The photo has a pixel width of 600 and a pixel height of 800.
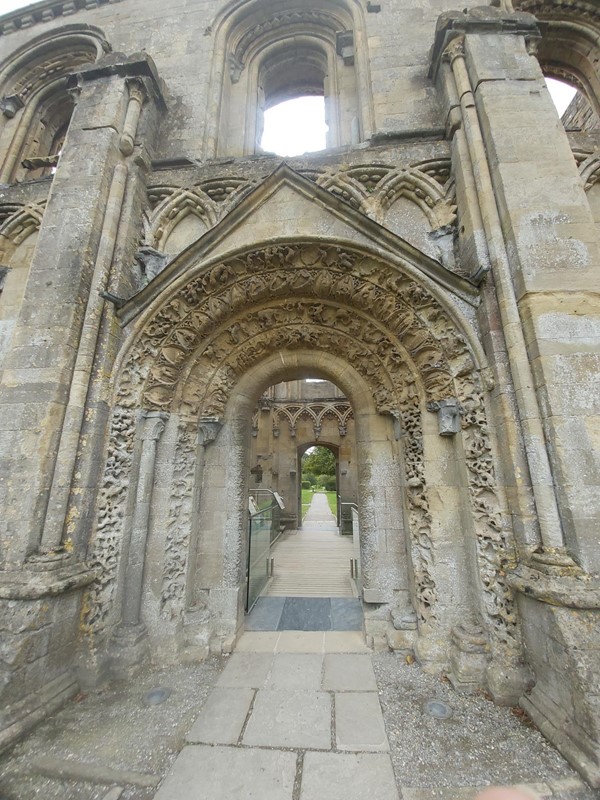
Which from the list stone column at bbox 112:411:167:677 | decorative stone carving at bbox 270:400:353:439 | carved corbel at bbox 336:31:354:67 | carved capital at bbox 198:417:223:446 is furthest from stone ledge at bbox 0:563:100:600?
decorative stone carving at bbox 270:400:353:439

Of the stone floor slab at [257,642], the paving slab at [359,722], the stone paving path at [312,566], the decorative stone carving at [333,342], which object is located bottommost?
the paving slab at [359,722]

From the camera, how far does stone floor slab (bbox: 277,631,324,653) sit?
12.5ft

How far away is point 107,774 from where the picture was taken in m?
2.22

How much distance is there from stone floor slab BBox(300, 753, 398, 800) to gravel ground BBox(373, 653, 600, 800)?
104 millimetres

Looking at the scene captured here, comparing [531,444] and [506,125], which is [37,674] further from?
[506,125]

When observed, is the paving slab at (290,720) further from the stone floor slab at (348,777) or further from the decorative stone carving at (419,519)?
the decorative stone carving at (419,519)

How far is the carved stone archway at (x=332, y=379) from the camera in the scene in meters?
3.44

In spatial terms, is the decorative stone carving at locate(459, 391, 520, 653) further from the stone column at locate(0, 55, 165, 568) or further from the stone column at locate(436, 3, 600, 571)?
the stone column at locate(0, 55, 165, 568)

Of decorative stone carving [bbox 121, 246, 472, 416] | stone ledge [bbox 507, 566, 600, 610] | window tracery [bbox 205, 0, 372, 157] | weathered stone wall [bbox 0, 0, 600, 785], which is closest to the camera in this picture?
stone ledge [bbox 507, 566, 600, 610]

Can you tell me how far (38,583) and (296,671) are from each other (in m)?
2.54

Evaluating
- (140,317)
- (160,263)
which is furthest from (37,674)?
(160,263)

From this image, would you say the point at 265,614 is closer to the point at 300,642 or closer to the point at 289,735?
the point at 300,642

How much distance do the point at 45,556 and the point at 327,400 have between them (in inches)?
437

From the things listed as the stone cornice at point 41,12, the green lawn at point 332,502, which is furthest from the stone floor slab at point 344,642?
the green lawn at point 332,502
